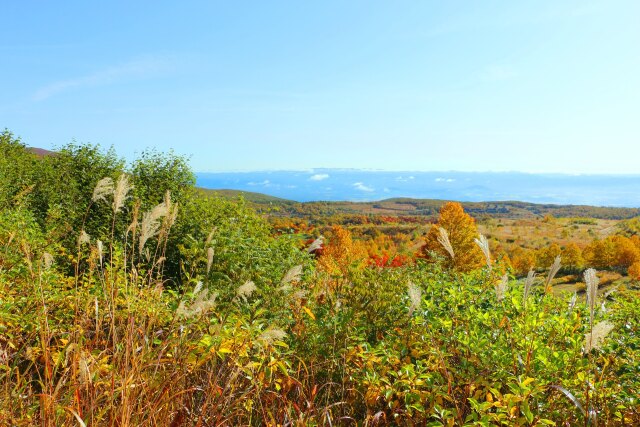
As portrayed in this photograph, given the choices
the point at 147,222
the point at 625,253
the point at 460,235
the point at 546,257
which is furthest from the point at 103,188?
the point at 625,253

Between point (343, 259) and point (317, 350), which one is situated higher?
point (343, 259)

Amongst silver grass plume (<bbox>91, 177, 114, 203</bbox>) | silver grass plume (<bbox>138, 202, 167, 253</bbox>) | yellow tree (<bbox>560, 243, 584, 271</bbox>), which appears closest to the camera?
silver grass plume (<bbox>138, 202, 167, 253</bbox>)

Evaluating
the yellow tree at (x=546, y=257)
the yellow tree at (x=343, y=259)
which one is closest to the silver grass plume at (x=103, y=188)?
the yellow tree at (x=343, y=259)

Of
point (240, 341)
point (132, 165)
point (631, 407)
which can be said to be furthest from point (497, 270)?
point (132, 165)

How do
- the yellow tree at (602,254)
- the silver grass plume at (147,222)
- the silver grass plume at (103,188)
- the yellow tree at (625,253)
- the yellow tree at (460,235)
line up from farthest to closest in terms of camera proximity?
the yellow tree at (602,254) < the yellow tree at (625,253) < the yellow tree at (460,235) < the silver grass plume at (103,188) < the silver grass plume at (147,222)

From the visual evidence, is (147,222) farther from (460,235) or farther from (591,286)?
(460,235)

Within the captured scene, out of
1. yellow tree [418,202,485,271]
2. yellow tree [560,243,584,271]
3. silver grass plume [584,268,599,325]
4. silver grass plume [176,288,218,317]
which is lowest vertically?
yellow tree [560,243,584,271]

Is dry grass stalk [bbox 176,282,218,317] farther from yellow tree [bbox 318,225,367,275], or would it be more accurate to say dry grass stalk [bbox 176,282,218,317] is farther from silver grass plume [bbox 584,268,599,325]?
yellow tree [bbox 318,225,367,275]

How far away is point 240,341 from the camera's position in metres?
3.23

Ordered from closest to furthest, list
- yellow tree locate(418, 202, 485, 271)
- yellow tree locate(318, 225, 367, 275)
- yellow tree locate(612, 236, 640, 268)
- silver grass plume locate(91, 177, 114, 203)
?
silver grass plume locate(91, 177, 114, 203) < yellow tree locate(318, 225, 367, 275) < yellow tree locate(418, 202, 485, 271) < yellow tree locate(612, 236, 640, 268)

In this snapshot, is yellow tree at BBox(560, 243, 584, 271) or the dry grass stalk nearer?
the dry grass stalk

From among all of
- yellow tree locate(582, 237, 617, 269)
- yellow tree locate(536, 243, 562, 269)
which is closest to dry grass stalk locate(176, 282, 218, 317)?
yellow tree locate(536, 243, 562, 269)

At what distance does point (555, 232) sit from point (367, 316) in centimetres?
11474

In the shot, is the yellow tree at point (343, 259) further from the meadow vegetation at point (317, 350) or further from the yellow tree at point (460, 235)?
the yellow tree at point (460, 235)
